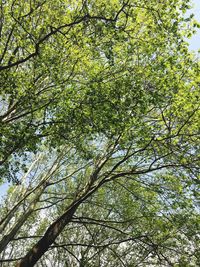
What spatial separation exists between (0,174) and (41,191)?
13.1 feet

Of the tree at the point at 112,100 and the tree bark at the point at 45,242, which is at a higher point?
the tree at the point at 112,100

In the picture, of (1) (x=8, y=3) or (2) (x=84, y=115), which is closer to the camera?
(2) (x=84, y=115)

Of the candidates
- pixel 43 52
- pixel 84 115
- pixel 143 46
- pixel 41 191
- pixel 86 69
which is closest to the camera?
pixel 84 115

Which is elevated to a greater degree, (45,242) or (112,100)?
(112,100)

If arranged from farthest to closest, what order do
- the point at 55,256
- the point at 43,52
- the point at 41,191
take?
the point at 55,256 < the point at 41,191 < the point at 43,52

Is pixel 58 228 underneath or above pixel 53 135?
underneath

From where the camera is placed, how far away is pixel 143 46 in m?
11.5

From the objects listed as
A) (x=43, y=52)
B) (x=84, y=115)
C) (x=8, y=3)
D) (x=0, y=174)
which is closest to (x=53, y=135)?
(x=84, y=115)

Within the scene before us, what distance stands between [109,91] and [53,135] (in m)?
2.43

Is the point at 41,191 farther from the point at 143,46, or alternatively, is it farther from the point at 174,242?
the point at 143,46

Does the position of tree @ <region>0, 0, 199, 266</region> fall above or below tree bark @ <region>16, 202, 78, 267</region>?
above

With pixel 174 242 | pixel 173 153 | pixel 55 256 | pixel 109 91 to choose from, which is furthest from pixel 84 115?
pixel 55 256

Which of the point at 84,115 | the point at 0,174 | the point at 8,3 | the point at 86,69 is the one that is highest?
the point at 86,69

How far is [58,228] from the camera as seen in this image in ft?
36.8
